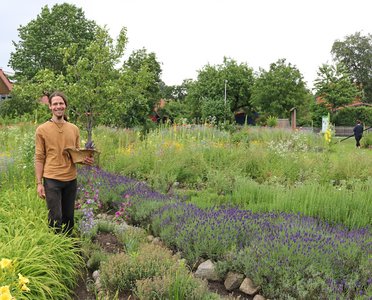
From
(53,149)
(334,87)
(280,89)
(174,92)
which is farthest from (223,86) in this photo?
(53,149)

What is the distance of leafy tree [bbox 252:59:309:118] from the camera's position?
1449 inches

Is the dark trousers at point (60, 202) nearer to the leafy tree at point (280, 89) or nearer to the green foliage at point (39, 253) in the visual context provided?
the green foliage at point (39, 253)

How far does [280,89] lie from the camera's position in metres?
36.9

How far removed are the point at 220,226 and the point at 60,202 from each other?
173 centimetres

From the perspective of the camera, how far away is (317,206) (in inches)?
207

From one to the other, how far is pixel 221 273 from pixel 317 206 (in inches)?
81.4

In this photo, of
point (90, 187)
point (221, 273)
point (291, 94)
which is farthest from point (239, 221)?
point (291, 94)

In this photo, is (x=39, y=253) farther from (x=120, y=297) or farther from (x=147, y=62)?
(x=147, y=62)

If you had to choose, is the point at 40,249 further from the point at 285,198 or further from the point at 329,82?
the point at 329,82

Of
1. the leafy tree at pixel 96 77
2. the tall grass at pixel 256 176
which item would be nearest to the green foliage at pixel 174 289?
the tall grass at pixel 256 176

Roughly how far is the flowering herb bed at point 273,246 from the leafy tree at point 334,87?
3033cm

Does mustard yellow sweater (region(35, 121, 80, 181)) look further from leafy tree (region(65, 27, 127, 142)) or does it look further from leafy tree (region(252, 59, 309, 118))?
leafy tree (region(252, 59, 309, 118))

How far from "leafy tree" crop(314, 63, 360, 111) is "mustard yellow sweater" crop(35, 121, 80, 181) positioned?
31278mm

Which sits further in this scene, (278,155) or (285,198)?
(278,155)
